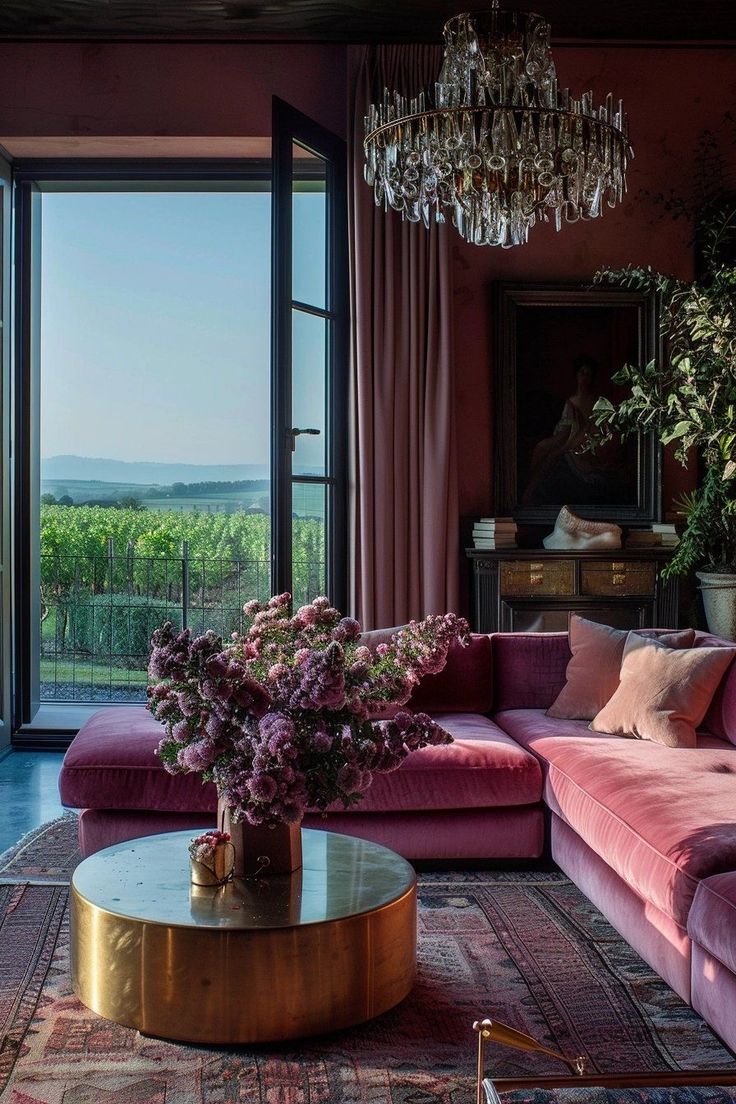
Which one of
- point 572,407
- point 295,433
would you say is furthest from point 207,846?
point 572,407

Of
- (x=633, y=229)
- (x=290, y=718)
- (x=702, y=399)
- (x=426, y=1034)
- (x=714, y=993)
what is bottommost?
(x=426, y=1034)

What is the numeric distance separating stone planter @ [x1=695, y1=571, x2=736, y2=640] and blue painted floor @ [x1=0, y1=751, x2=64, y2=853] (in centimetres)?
306

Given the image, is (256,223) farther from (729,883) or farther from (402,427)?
(729,883)

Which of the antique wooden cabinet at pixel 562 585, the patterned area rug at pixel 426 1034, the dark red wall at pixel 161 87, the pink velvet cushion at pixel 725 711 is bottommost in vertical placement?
the patterned area rug at pixel 426 1034

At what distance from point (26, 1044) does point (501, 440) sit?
152 inches

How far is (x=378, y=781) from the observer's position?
11.1ft

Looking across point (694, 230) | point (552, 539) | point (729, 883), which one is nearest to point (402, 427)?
point (552, 539)

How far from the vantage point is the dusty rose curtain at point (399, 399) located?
534 cm

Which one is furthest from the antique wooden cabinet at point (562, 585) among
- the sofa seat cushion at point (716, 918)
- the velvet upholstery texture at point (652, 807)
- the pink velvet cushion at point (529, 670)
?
the sofa seat cushion at point (716, 918)

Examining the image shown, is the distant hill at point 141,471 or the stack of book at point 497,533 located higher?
the distant hill at point 141,471

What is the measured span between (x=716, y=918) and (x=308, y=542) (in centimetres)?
329

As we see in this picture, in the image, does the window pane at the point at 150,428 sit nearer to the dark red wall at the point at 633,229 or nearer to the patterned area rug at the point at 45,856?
the dark red wall at the point at 633,229

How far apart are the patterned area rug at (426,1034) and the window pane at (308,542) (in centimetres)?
239

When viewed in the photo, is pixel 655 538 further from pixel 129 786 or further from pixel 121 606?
pixel 121 606
